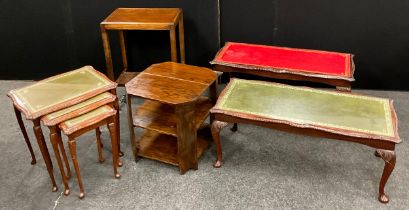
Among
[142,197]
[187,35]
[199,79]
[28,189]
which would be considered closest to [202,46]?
[187,35]

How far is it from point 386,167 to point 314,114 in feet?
1.56

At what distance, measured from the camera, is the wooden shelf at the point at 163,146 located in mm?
2807

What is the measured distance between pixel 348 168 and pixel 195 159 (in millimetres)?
978

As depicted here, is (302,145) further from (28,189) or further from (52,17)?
(52,17)

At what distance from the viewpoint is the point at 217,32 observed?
3.53 meters

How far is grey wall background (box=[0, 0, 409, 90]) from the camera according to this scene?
3.34m

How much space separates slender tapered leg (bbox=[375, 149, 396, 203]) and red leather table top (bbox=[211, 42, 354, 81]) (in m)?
0.57

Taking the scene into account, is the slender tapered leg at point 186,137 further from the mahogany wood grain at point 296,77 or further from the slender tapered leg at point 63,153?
the slender tapered leg at point 63,153

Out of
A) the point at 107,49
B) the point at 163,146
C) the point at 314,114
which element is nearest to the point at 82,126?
the point at 163,146

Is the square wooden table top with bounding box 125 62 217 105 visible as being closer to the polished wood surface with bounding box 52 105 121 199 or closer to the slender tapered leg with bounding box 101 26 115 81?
the polished wood surface with bounding box 52 105 121 199

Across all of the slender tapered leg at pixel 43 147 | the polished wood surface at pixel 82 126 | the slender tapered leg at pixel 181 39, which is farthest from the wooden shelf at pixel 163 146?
the slender tapered leg at pixel 181 39

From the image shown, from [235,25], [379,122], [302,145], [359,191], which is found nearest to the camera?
[379,122]

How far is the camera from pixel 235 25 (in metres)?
3.50

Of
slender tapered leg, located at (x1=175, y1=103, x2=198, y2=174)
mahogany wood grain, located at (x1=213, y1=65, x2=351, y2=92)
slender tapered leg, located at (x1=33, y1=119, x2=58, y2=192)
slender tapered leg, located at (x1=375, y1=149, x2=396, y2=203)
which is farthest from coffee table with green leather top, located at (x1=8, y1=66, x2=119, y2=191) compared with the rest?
slender tapered leg, located at (x1=375, y1=149, x2=396, y2=203)
